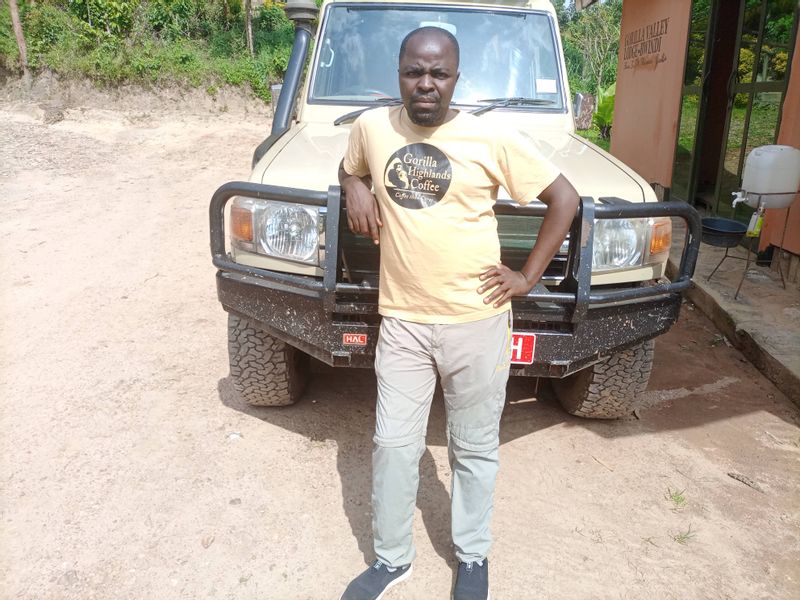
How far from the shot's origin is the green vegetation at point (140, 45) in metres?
15.2

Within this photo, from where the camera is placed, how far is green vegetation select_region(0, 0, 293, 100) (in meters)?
15.2

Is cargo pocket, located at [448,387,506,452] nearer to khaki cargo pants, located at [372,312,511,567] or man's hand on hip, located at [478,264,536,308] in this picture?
khaki cargo pants, located at [372,312,511,567]

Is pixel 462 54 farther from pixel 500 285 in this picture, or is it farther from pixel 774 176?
pixel 774 176

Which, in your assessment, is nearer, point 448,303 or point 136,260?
point 448,303

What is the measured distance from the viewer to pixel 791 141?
5.19m

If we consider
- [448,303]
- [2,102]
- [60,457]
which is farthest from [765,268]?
[2,102]

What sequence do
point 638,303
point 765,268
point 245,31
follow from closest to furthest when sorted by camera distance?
point 638,303
point 765,268
point 245,31

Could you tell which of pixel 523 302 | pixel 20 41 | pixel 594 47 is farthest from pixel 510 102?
pixel 594 47

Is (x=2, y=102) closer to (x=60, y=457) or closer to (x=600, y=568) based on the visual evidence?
(x=60, y=457)

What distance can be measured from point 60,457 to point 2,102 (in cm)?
1476

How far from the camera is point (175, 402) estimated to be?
3432 millimetres

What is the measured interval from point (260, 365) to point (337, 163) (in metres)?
1.01

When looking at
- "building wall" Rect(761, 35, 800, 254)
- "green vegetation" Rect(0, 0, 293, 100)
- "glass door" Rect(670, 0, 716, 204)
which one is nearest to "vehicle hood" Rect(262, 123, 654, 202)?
"building wall" Rect(761, 35, 800, 254)

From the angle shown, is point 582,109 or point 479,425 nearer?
point 479,425
